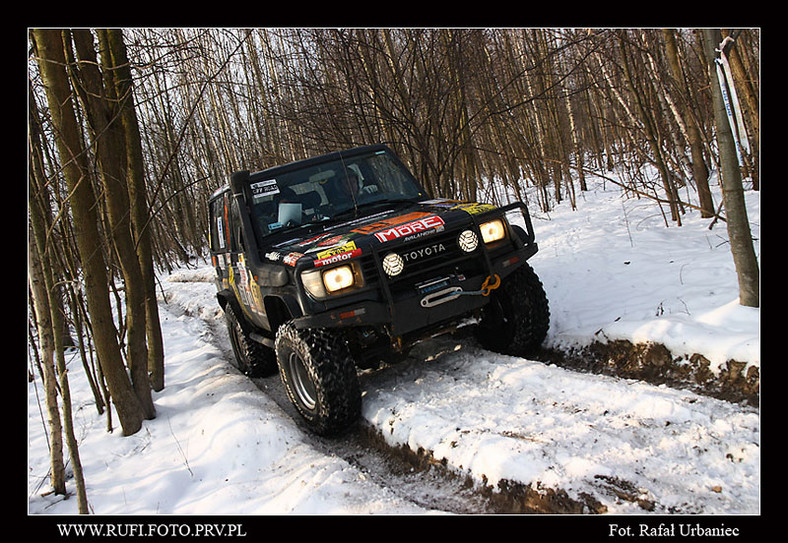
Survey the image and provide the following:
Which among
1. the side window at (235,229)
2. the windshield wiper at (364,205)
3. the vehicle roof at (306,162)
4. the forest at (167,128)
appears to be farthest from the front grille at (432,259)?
the forest at (167,128)

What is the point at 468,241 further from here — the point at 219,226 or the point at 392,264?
the point at 219,226

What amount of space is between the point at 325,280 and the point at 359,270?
26cm

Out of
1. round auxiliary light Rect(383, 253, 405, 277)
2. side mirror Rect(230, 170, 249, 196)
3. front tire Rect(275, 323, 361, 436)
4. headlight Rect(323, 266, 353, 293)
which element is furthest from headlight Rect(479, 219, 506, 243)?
side mirror Rect(230, 170, 249, 196)

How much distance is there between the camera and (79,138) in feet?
14.3

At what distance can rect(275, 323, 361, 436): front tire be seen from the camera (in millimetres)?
3938

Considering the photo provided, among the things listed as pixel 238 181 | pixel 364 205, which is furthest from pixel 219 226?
pixel 364 205

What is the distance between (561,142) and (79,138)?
1176 cm

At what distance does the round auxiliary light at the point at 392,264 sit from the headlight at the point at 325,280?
281 millimetres

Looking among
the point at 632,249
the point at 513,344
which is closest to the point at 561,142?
the point at 632,249

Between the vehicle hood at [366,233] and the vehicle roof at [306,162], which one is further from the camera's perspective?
the vehicle roof at [306,162]

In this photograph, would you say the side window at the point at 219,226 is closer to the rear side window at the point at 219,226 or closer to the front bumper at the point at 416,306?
the rear side window at the point at 219,226

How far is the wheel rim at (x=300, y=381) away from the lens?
4.27 m

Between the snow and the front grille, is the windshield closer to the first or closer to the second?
the front grille

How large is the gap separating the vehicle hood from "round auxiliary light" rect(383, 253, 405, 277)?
4.0 inches
